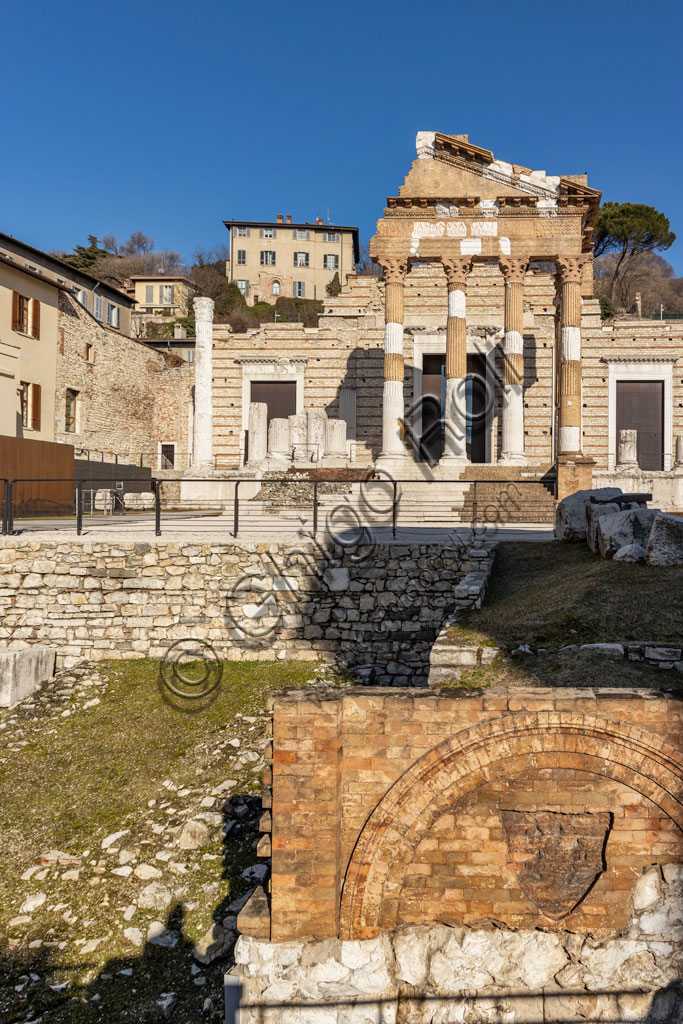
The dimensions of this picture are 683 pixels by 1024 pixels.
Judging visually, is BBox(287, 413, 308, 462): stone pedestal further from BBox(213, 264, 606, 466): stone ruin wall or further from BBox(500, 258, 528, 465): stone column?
BBox(500, 258, 528, 465): stone column

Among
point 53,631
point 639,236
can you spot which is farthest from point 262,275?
point 53,631

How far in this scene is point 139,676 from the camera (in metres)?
9.57

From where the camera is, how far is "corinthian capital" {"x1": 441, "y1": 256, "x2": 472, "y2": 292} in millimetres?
21016

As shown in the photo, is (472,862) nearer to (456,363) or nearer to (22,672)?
(22,672)

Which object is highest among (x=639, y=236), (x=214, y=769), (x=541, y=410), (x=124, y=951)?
(x=639, y=236)

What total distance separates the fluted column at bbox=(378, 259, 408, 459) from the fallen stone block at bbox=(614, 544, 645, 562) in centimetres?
1278

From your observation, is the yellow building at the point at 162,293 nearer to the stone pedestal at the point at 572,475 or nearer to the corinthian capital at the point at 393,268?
the corinthian capital at the point at 393,268

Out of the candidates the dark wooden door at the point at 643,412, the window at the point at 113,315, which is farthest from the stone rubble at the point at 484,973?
the window at the point at 113,315

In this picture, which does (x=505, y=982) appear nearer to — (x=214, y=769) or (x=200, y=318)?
(x=214, y=769)

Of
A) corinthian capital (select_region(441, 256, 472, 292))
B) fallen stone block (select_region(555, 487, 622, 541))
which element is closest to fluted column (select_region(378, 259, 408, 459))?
corinthian capital (select_region(441, 256, 472, 292))

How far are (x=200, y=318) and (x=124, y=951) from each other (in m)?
22.8

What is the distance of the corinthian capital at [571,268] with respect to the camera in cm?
2089

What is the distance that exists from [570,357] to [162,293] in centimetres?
4018

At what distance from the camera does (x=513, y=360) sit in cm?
2119
